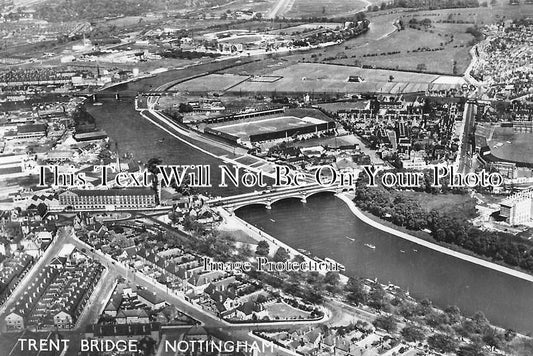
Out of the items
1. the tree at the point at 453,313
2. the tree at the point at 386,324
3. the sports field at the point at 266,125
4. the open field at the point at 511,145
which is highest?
the open field at the point at 511,145

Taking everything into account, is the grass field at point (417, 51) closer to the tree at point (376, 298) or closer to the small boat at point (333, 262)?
the small boat at point (333, 262)

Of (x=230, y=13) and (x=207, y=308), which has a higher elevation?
(x=230, y=13)

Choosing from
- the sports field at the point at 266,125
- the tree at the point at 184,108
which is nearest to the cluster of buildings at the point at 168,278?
the sports field at the point at 266,125

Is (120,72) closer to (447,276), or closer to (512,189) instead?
(512,189)

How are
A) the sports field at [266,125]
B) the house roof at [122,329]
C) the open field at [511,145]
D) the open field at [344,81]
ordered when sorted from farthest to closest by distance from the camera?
the open field at [344,81] < the sports field at [266,125] < the open field at [511,145] < the house roof at [122,329]

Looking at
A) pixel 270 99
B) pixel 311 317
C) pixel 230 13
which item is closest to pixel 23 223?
pixel 311 317

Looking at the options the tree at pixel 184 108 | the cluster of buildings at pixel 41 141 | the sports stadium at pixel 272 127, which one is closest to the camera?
the cluster of buildings at pixel 41 141
